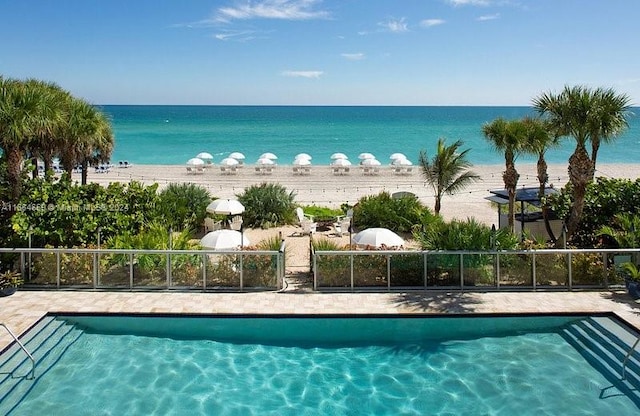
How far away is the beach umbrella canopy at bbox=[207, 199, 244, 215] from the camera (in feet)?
69.5

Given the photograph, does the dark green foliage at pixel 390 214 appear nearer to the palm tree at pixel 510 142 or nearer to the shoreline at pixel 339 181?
the shoreline at pixel 339 181

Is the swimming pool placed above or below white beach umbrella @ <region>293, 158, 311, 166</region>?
below

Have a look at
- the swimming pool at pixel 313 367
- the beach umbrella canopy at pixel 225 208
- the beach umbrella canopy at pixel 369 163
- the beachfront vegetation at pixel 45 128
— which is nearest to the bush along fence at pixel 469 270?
the swimming pool at pixel 313 367

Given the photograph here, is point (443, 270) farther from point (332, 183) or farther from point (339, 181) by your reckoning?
point (339, 181)

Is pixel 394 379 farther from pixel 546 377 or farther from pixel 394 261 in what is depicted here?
pixel 394 261

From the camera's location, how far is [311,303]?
515 inches

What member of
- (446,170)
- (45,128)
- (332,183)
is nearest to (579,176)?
(446,170)

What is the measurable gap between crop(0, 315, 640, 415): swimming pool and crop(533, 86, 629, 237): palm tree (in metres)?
4.90

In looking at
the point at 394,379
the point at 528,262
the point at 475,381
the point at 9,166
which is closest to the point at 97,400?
the point at 394,379

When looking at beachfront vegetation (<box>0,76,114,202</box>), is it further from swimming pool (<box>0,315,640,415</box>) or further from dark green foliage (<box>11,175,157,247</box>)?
swimming pool (<box>0,315,640,415</box>)

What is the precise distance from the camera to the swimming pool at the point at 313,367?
9.16m

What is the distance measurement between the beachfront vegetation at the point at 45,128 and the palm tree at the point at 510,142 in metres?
13.4

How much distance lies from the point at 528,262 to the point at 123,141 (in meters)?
85.8

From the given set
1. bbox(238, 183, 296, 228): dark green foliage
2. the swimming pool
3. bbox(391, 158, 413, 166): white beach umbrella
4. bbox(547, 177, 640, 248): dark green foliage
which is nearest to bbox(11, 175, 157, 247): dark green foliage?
the swimming pool
